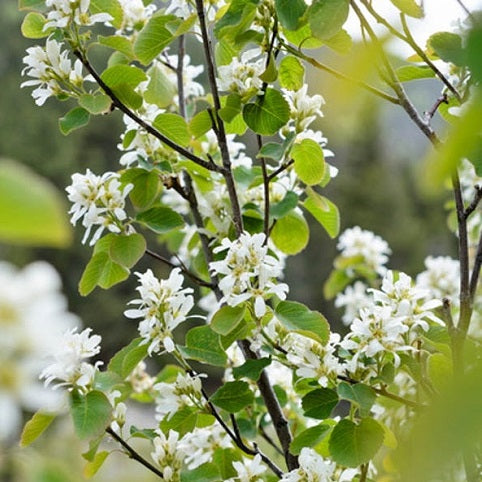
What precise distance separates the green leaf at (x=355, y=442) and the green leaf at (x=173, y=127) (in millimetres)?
383

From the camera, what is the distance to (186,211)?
1.10 metres

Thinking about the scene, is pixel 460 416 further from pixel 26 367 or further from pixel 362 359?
pixel 362 359

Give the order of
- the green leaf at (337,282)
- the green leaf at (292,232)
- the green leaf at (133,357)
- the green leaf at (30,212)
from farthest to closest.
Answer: the green leaf at (337,282) < the green leaf at (292,232) < the green leaf at (133,357) < the green leaf at (30,212)

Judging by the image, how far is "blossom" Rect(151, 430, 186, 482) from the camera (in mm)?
766

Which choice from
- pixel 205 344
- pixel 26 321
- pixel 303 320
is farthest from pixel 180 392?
pixel 26 321

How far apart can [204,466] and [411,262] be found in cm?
729

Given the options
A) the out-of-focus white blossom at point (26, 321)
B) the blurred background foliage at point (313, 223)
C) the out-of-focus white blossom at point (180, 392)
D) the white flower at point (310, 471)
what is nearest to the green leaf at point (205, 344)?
the out-of-focus white blossom at point (180, 392)

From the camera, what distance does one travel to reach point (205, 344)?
2.59 ft

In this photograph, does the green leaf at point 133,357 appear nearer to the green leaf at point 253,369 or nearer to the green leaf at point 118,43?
the green leaf at point 253,369

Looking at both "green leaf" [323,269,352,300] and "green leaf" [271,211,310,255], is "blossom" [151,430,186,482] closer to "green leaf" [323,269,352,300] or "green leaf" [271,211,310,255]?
"green leaf" [271,211,310,255]

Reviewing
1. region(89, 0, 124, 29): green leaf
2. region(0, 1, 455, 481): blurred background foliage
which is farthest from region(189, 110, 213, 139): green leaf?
region(0, 1, 455, 481): blurred background foliage

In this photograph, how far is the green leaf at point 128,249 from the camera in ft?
2.71

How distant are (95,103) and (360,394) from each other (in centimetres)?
40

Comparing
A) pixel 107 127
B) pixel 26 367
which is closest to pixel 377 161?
pixel 107 127
